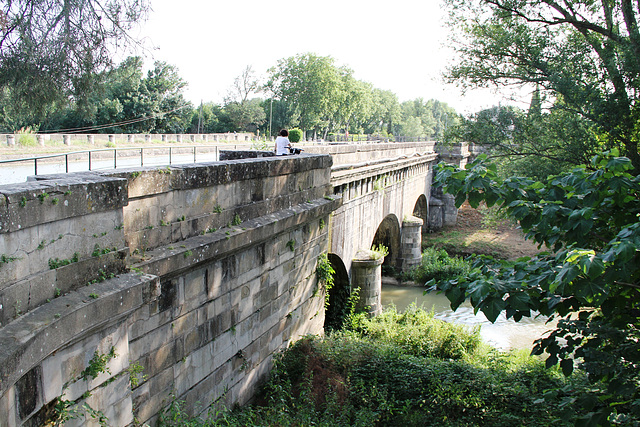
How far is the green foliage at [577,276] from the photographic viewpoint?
11.5ft

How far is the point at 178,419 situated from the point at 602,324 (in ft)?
12.1

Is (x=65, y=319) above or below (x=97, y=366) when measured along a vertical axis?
above

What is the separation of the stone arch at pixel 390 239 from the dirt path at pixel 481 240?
3926 mm

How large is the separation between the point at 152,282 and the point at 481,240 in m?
23.6

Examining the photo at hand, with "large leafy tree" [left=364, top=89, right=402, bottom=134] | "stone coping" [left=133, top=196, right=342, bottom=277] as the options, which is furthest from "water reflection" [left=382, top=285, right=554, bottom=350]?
"large leafy tree" [left=364, top=89, right=402, bottom=134]

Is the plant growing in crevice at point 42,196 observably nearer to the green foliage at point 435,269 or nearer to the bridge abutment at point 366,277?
the bridge abutment at point 366,277

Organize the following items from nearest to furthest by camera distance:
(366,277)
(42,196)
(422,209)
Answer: (42,196) < (366,277) < (422,209)

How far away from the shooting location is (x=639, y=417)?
373cm

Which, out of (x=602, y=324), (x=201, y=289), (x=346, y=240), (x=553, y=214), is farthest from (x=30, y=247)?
(x=346, y=240)

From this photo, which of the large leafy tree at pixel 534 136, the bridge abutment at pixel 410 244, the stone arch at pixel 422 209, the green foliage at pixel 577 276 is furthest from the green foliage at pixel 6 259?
the stone arch at pixel 422 209

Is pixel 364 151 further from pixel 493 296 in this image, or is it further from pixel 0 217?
pixel 0 217

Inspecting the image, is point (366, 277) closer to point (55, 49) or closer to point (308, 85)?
point (55, 49)

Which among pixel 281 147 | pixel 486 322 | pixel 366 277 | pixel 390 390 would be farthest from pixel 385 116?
pixel 390 390

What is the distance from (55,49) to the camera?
10477mm
